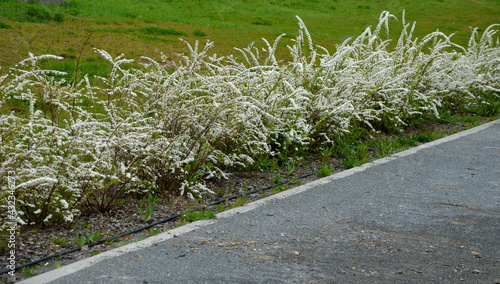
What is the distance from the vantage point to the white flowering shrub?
391 cm

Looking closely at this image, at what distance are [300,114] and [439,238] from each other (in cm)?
277

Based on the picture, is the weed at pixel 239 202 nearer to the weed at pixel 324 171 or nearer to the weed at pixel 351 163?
the weed at pixel 324 171

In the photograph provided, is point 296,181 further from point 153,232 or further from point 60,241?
point 60,241

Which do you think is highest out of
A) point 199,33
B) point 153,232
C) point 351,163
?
point 199,33

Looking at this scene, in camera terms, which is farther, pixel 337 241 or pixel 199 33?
pixel 199 33

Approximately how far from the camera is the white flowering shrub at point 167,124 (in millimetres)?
3914

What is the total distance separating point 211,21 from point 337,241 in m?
17.1

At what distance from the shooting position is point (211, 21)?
64.8 ft

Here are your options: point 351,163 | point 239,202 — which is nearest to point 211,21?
point 351,163

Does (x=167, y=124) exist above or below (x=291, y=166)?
above

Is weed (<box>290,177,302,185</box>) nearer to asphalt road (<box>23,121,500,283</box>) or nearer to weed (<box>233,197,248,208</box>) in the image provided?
asphalt road (<box>23,121,500,283</box>)

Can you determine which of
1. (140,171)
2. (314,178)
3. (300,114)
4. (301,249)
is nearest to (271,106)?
(300,114)

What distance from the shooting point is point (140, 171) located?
4.52m

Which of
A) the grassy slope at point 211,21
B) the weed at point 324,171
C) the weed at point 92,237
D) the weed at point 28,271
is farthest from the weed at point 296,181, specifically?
the grassy slope at point 211,21
